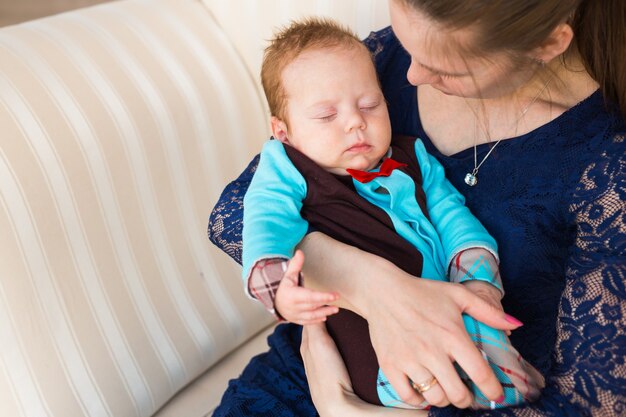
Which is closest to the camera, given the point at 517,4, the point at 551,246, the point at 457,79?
the point at 517,4

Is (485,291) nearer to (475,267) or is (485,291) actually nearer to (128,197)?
(475,267)

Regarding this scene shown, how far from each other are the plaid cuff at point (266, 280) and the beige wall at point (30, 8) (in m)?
2.45

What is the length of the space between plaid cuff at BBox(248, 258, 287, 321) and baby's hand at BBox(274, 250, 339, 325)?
0.09ft

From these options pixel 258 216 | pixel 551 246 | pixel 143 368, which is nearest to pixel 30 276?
pixel 143 368

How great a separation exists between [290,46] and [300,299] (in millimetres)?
532

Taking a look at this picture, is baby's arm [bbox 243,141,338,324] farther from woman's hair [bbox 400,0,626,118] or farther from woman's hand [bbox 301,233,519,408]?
woman's hair [bbox 400,0,626,118]

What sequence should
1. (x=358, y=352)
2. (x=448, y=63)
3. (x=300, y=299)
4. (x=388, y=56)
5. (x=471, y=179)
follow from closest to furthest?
1. (x=300, y=299)
2. (x=448, y=63)
3. (x=358, y=352)
4. (x=471, y=179)
5. (x=388, y=56)

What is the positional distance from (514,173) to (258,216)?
46 cm

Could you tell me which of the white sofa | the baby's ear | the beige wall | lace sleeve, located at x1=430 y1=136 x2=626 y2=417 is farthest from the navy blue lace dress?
the beige wall

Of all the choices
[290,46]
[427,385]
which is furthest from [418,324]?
[290,46]

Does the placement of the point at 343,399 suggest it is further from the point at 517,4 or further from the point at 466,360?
the point at 517,4

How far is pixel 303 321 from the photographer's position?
41.6 inches

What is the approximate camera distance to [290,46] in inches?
53.2

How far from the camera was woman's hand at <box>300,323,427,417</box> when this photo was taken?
120cm
